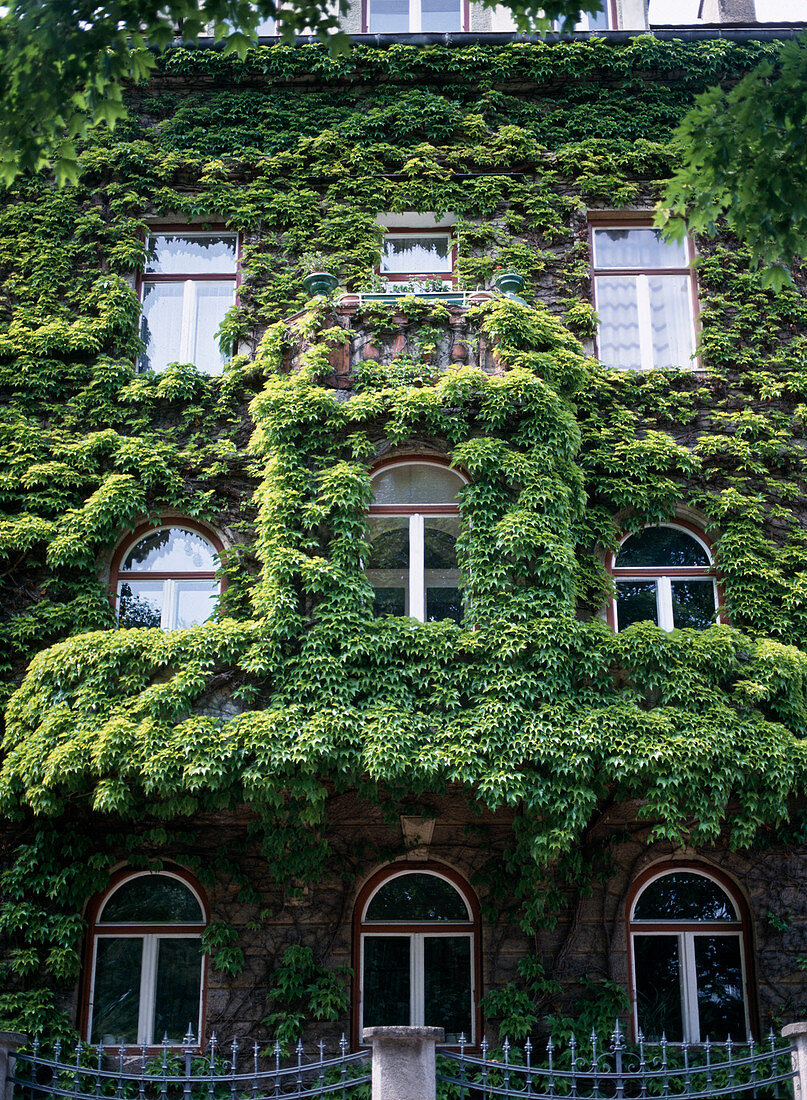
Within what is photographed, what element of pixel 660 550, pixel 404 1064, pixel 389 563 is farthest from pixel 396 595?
pixel 404 1064

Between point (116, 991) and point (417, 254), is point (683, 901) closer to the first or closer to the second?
point (116, 991)


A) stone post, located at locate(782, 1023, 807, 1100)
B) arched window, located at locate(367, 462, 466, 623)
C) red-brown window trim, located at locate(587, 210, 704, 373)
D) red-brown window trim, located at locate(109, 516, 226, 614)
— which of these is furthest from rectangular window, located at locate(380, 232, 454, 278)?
stone post, located at locate(782, 1023, 807, 1100)

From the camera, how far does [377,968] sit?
42.8ft

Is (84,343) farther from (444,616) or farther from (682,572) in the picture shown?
(682,572)

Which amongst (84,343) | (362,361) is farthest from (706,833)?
(84,343)

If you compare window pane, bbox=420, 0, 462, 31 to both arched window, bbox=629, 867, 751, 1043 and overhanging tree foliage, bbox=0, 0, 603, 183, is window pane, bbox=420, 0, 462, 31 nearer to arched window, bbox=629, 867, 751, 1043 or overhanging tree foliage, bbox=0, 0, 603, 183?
overhanging tree foliage, bbox=0, 0, 603, 183

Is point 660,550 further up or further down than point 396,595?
further up

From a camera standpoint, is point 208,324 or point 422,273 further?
point 422,273

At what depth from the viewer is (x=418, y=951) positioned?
1310cm

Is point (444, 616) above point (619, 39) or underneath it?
underneath

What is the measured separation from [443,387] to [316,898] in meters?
5.90

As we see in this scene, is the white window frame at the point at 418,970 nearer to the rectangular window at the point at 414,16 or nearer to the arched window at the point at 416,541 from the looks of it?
the arched window at the point at 416,541

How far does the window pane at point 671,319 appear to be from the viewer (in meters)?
15.4

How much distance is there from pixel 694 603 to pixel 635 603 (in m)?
0.71
